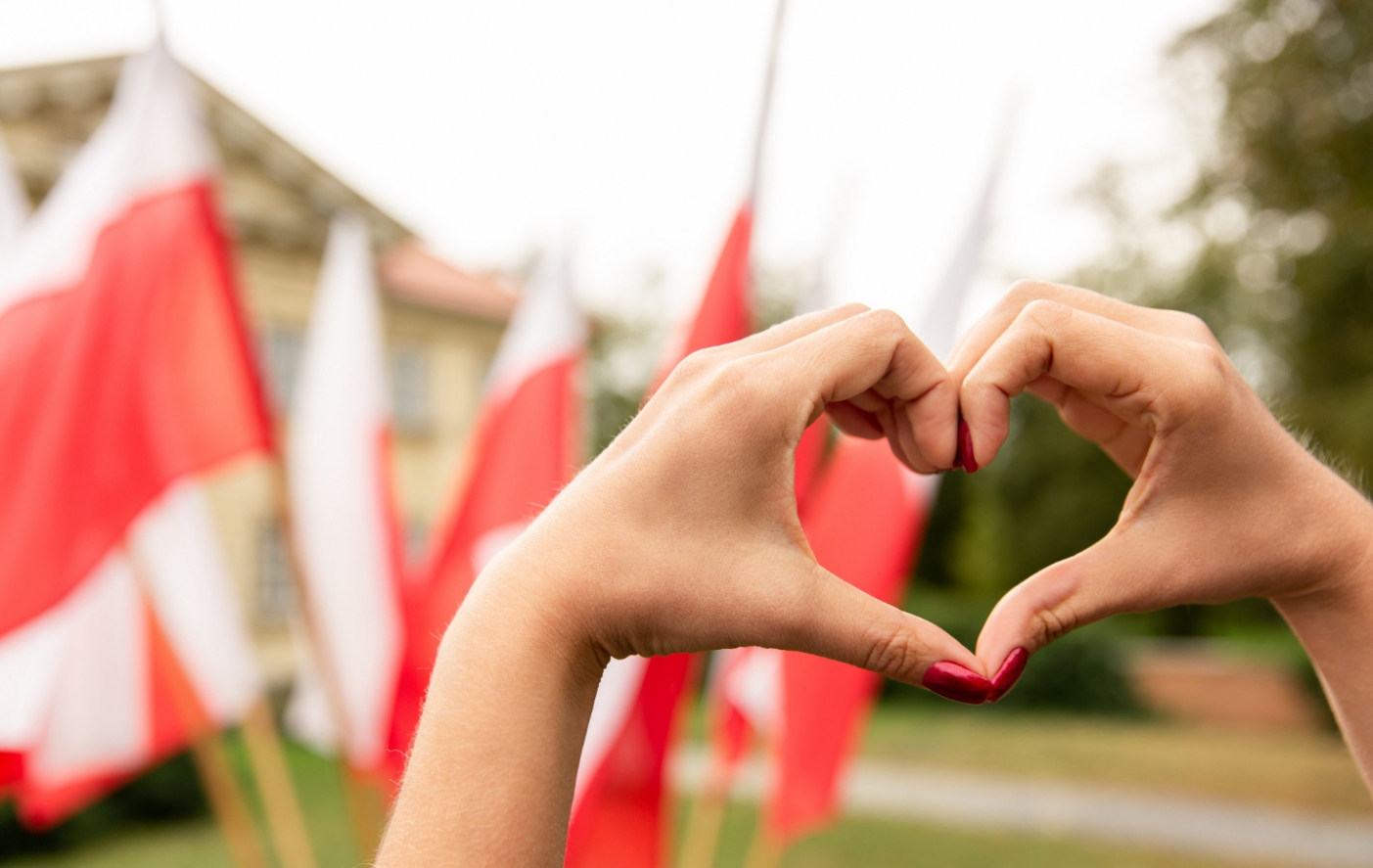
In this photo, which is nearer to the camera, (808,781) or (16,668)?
(16,668)

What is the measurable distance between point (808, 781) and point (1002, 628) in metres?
2.43

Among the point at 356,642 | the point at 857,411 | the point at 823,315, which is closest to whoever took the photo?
the point at 823,315

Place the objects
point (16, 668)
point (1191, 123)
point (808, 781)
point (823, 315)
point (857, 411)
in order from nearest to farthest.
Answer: point (823, 315), point (857, 411), point (16, 668), point (808, 781), point (1191, 123)

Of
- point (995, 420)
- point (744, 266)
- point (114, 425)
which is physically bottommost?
point (114, 425)

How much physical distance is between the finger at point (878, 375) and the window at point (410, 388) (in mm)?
17837

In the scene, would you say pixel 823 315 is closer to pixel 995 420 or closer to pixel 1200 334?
pixel 995 420

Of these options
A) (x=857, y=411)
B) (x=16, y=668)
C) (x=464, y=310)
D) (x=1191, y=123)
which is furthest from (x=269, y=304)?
(x=857, y=411)

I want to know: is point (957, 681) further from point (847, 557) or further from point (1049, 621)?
point (847, 557)

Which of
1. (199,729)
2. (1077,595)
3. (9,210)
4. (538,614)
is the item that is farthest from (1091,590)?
(9,210)

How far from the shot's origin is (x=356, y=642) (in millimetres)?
3621

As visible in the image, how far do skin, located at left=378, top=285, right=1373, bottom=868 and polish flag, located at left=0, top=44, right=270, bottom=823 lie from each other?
8.12ft

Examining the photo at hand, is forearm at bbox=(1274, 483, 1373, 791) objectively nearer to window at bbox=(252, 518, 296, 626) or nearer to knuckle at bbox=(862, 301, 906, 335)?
knuckle at bbox=(862, 301, 906, 335)

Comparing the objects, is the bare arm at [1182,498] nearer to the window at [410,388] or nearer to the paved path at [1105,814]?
the paved path at [1105,814]

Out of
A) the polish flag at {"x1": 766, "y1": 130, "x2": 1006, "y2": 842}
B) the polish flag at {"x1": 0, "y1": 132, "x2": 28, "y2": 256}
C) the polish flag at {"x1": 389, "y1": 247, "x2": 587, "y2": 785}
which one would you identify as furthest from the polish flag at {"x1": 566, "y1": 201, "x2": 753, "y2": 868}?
the polish flag at {"x1": 0, "y1": 132, "x2": 28, "y2": 256}
